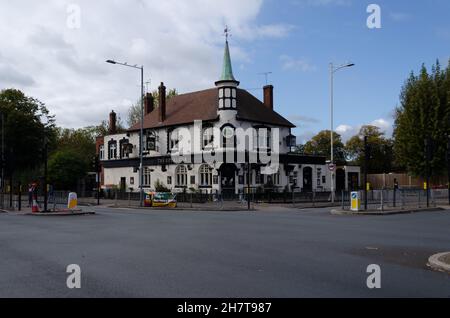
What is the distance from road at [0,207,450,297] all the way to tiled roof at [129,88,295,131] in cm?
2908

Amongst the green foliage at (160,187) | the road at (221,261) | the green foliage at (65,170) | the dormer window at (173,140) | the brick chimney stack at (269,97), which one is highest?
the brick chimney stack at (269,97)

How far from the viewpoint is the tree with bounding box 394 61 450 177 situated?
155 feet

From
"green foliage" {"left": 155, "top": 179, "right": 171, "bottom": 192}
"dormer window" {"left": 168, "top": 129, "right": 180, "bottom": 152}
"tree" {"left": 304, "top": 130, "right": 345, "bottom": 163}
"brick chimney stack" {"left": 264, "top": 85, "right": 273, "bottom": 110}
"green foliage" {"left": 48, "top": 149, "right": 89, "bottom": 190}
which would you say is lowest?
"green foliage" {"left": 155, "top": 179, "right": 171, "bottom": 192}

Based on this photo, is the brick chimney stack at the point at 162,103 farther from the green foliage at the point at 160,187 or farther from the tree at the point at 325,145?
the tree at the point at 325,145

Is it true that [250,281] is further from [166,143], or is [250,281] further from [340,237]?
[166,143]

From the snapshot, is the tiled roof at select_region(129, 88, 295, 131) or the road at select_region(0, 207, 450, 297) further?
the tiled roof at select_region(129, 88, 295, 131)

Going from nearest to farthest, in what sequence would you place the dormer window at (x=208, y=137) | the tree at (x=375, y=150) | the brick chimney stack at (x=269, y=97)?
the dormer window at (x=208, y=137) → the brick chimney stack at (x=269, y=97) → the tree at (x=375, y=150)

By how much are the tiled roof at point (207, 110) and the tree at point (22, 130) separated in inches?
687

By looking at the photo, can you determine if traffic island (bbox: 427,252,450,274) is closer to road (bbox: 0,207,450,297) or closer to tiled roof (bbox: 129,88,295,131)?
road (bbox: 0,207,450,297)

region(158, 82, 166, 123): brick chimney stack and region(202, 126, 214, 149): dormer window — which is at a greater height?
region(158, 82, 166, 123): brick chimney stack

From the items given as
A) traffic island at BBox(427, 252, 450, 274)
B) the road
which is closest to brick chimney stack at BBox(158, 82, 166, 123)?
the road

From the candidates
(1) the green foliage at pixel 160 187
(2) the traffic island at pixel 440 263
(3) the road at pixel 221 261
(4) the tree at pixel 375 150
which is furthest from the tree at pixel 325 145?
(2) the traffic island at pixel 440 263

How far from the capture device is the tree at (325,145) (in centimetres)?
9181
